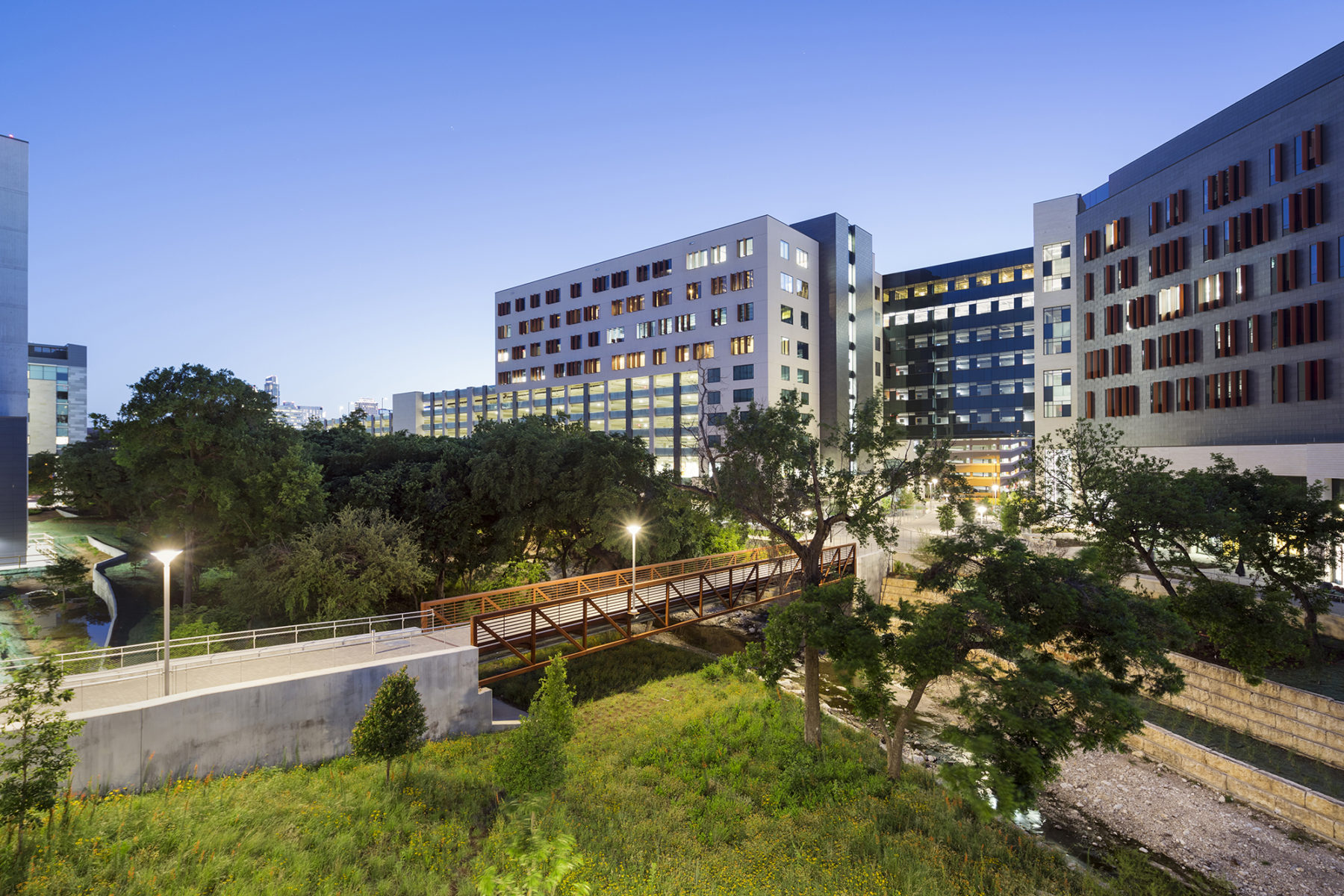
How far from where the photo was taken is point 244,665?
16.3m

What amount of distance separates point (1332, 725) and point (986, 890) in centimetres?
1366

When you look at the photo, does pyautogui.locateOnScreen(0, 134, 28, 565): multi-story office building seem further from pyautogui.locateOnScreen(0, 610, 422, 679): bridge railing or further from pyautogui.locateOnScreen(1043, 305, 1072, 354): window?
pyautogui.locateOnScreen(1043, 305, 1072, 354): window

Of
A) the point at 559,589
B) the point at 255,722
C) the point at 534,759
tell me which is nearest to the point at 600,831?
the point at 534,759

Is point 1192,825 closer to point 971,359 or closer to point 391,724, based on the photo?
point 391,724

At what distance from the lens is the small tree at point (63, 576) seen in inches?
1186

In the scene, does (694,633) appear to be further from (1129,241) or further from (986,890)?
(1129,241)

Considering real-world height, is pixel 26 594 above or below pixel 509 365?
below

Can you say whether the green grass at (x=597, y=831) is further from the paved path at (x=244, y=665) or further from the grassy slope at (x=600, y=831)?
the paved path at (x=244, y=665)

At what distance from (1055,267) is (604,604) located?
58293 millimetres

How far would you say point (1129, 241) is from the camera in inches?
1788

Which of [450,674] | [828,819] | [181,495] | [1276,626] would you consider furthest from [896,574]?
[181,495]

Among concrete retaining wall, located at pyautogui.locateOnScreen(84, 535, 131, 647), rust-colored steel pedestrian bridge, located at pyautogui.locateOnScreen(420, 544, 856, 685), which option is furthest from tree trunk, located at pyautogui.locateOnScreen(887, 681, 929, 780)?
concrete retaining wall, located at pyautogui.locateOnScreen(84, 535, 131, 647)

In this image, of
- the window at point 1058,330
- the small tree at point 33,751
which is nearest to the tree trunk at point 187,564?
the small tree at point 33,751

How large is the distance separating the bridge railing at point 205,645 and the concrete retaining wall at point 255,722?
1614mm
